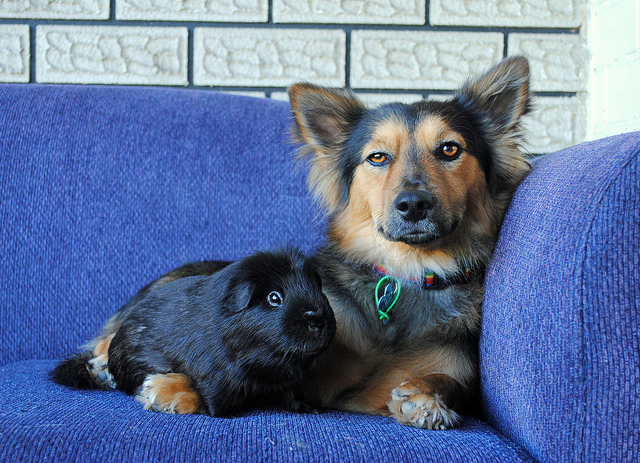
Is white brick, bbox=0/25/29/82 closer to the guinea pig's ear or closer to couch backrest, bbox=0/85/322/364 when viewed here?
couch backrest, bbox=0/85/322/364

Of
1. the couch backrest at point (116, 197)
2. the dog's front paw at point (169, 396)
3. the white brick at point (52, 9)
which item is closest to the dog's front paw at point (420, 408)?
the dog's front paw at point (169, 396)

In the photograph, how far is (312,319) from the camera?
4.15 feet

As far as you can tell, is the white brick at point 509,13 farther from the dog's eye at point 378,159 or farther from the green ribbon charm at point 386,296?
the green ribbon charm at point 386,296

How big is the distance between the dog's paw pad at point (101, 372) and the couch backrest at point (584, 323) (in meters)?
1.23

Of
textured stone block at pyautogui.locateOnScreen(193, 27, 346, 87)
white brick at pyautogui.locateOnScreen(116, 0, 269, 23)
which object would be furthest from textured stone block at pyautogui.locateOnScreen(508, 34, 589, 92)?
white brick at pyautogui.locateOnScreen(116, 0, 269, 23)

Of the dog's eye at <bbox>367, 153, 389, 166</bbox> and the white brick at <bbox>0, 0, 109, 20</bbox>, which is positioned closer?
the dog's eye at <bbox>367, 153, 389, 166</bbox>

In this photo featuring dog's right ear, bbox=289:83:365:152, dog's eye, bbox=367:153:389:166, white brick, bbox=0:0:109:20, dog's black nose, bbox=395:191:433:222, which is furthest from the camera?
white brick, bbox=0:0:109:20

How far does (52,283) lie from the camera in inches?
85.1

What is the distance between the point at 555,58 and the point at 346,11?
4.02 ft

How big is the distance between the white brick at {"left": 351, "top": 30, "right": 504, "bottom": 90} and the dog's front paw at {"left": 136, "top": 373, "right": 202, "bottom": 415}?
2141mm

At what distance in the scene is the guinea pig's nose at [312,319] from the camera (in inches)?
49.7

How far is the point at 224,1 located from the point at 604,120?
87.4 inches

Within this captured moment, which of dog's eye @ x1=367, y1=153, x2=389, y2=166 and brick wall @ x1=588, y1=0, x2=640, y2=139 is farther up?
brick wall @ x1=588, y1=0, x2=640, y2=139

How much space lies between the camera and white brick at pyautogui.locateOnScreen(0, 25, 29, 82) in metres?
2.83
